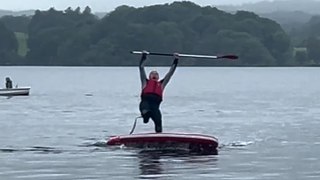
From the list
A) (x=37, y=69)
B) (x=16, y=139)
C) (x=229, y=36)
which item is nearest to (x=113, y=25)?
(x=229, y=36)

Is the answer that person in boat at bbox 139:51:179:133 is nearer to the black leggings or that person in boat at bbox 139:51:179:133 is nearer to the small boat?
the black leggings

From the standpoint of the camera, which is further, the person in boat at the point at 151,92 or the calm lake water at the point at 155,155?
the person in boat at the point at 151,92

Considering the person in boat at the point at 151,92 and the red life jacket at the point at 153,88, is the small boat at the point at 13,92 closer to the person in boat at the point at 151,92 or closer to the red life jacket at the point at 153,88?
the person in boat at the point at 151,92

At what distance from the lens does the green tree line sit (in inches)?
6147

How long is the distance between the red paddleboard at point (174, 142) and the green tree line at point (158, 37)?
11962 cm

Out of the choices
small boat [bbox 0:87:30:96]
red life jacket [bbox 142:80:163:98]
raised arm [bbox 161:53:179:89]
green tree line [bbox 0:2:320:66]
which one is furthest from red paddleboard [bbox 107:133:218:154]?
green tree line [bbox 0:2:320:66]

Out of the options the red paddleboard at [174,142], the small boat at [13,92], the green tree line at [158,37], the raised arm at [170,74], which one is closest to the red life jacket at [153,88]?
the raised arm at [170,74]

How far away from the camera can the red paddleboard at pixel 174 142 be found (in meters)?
26.3

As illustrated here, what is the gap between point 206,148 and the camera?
2677 centimetres

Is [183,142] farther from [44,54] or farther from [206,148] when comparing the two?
[44,54]

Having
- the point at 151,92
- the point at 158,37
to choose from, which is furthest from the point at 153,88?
the point at 158,37

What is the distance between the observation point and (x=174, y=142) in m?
26.4

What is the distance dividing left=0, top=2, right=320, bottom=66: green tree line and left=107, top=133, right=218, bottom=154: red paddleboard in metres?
120

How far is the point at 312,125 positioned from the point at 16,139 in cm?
1179
